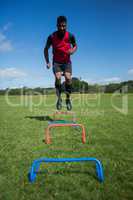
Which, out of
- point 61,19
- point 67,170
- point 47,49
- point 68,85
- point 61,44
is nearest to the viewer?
point 67,170

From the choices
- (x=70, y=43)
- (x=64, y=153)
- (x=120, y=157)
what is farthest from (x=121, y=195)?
(x=70, y=43)

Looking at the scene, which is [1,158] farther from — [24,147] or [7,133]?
[7,133]

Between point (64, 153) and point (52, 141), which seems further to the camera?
point (52, 141)

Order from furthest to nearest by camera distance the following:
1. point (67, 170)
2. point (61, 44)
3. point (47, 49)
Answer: point (47, 49)
point (61, 44)
point (67, 170)

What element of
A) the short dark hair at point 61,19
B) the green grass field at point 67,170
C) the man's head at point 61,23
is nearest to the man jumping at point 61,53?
the man's head at point 61,23

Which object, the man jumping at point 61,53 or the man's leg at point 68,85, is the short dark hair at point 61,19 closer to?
the man jumping at point 61,53

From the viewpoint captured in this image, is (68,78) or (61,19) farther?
(68,78)

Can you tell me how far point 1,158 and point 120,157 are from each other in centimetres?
175

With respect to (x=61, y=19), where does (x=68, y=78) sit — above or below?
below

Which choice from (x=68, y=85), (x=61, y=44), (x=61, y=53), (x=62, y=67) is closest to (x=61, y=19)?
(x=61, y=44)

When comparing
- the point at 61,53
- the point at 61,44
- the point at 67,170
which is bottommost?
the point at 67,170

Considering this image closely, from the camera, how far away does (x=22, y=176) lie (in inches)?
87.7

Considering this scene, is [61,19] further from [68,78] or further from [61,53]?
[68,78]

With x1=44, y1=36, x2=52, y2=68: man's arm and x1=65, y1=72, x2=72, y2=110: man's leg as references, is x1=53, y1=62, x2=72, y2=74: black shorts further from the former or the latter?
x1=44, y1=36, x2=52, y2=68: man's arm
